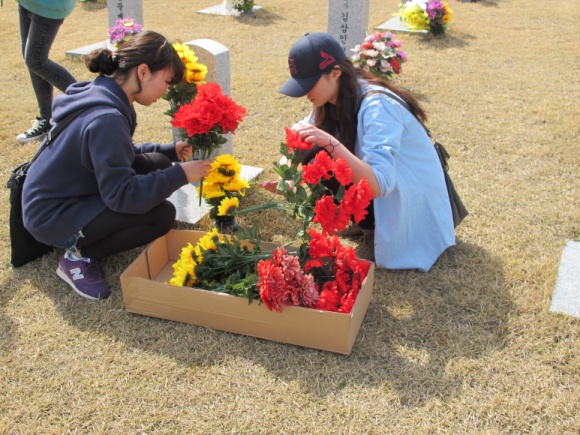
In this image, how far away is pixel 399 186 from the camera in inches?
111

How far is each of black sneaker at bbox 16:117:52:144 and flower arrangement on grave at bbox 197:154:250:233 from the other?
209 centimetres

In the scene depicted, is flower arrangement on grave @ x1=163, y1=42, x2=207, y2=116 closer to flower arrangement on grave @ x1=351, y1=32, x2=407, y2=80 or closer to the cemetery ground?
the cemetery ground

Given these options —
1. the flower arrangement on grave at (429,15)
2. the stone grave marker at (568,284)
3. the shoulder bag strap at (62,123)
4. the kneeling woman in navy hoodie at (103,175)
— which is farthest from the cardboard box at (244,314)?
the flower arrangement on grave at (429,15)

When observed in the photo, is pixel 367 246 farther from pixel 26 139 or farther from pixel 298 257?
pixel 26 139

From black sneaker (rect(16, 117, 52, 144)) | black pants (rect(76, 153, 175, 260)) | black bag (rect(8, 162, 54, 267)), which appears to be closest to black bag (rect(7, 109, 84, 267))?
black bag (rect(8, 162, 54, 267))

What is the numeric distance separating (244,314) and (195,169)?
2.31 feet

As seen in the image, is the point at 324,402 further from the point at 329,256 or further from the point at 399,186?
the point at 399,186

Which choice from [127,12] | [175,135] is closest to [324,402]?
[175,135]

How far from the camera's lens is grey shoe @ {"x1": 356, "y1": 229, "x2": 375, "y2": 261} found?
3143mm

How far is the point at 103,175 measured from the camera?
2422 millimetres

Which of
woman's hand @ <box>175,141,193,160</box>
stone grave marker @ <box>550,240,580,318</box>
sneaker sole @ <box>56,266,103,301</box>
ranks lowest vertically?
sneaker sole @ <box>56,266,103,301</box>

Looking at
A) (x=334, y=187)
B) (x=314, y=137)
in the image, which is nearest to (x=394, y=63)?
(x=334, y=187)

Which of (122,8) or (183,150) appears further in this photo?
(122,8)

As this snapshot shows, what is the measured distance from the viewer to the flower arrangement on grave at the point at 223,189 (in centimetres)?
289
